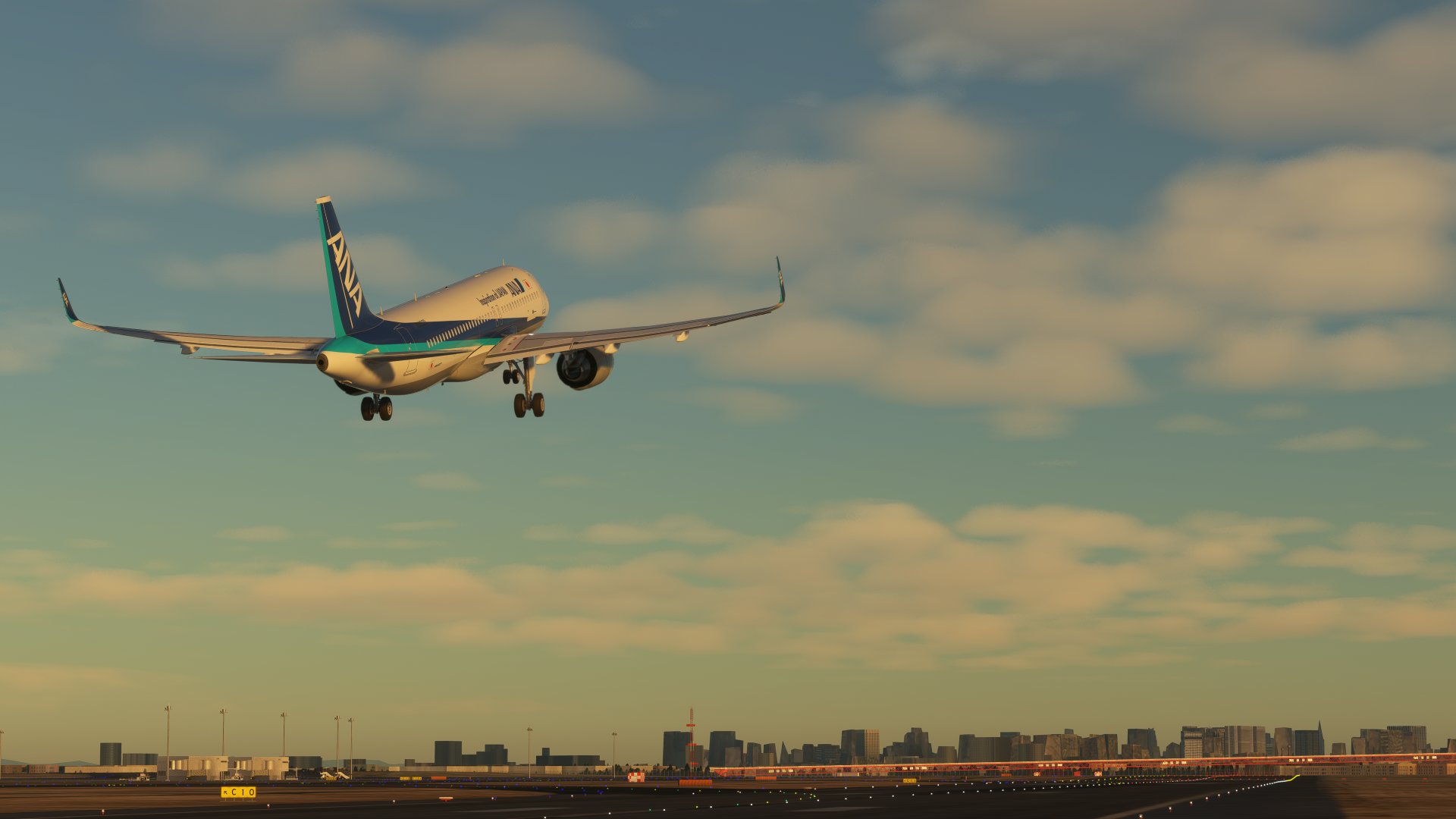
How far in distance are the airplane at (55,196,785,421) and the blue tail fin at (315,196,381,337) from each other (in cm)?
4

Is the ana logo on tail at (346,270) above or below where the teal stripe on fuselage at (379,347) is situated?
above

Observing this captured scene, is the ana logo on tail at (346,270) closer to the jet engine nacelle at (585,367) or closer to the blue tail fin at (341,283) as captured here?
the blue tail fin at (341,283)

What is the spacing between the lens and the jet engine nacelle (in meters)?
74.9

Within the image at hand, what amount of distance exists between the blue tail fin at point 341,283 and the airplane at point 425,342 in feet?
0.13

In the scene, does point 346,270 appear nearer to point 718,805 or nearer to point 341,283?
point 341,283

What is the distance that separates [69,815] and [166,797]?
38977 mm

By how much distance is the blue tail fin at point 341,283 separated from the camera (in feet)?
225

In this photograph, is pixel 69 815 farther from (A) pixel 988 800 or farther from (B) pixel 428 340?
(A) pixel 988 800

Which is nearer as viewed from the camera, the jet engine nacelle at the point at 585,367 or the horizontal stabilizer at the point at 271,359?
the horizontal stabilizer at the point at 271,359

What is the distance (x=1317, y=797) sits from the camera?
345 ft

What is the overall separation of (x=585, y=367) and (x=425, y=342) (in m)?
10.9

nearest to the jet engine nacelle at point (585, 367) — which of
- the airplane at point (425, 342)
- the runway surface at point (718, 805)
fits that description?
the airplane at point (425, 342)

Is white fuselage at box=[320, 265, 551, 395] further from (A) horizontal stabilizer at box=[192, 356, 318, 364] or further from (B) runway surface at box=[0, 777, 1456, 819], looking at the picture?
(B) runway surface at box=[0, 777, 1456, 819]

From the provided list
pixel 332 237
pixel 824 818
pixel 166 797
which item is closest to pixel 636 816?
pixel 824 818
